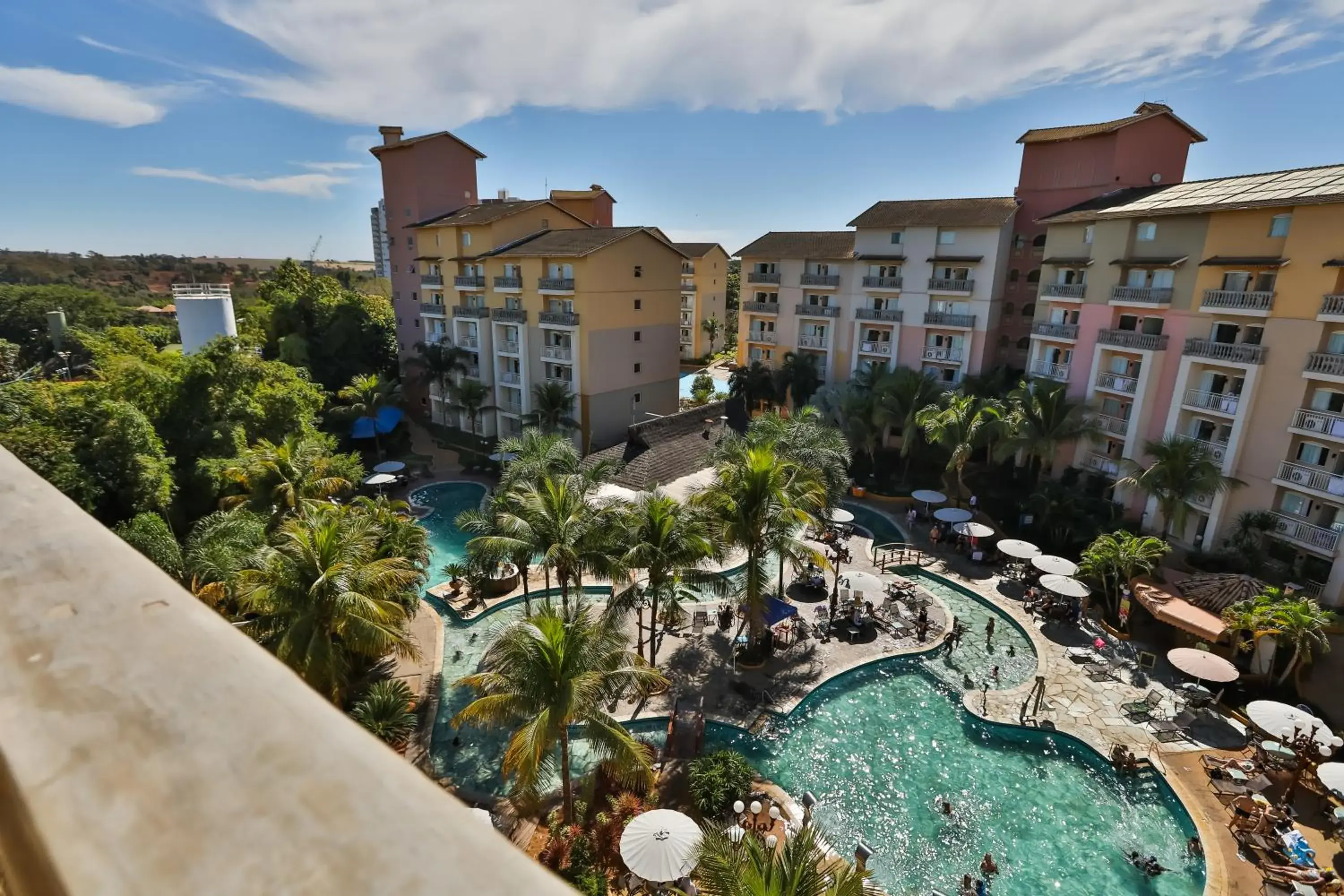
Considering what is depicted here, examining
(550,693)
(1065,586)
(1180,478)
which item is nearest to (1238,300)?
(1180,478)

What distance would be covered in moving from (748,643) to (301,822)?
20102 mm

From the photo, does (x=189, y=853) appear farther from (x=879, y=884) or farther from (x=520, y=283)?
(x=520, y=283)

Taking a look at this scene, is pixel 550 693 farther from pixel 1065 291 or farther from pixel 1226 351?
pixel 1065 291

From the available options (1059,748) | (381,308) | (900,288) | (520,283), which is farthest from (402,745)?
(381,308)

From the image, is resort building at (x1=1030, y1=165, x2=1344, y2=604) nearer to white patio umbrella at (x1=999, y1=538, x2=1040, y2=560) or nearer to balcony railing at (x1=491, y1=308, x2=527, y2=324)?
white patio umbrella at (x1=999, y1=538, x2=1040, y2=560)

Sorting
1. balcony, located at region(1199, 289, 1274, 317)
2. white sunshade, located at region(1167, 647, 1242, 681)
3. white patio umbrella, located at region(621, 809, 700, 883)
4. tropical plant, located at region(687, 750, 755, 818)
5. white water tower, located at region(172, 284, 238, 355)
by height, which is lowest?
tropical plant, located at region(687, 750, 755, 818)

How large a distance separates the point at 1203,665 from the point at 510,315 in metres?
34.7

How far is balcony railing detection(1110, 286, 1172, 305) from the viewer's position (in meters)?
26.8

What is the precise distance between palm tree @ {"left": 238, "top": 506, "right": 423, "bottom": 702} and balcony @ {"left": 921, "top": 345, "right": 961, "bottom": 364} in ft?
103

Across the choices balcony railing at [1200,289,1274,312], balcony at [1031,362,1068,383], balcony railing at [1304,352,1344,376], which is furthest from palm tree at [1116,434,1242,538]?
balcony at [1031,362,1068,383]

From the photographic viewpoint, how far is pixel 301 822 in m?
1.09

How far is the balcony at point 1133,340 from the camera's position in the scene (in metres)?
26.8

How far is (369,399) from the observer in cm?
3962

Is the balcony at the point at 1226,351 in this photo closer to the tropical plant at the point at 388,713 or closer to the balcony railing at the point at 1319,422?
the balcony railing at the point at 1319,422
